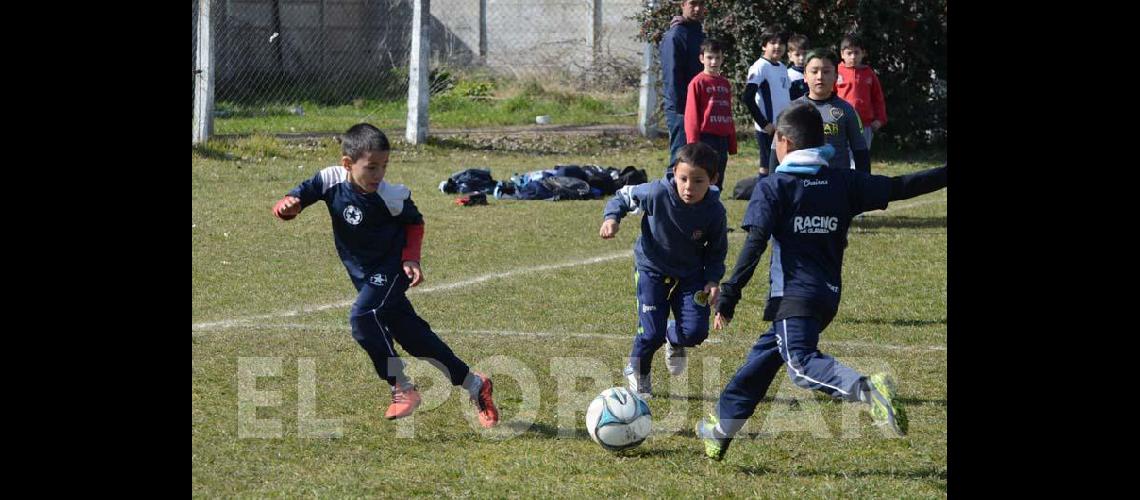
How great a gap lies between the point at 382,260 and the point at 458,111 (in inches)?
592

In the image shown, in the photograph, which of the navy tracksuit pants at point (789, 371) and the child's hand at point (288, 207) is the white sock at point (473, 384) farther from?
the navy tracksuit pants at point (789, 371)

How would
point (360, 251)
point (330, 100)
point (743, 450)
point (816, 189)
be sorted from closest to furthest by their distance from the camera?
point (816, 189), point (743, 450), point (360, 251), point (330, 100)

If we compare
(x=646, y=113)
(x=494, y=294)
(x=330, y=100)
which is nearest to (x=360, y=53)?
(x=330, y=100)

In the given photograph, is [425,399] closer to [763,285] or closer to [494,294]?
[494,294]

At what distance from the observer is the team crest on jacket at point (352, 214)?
6.22 meters

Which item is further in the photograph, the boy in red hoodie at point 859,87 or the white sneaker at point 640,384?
the boy in red hoodie at point 859,87

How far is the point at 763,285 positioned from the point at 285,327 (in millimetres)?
3563

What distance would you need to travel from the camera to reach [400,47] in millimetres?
20234

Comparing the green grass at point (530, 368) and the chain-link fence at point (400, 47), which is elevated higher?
the chain-link fence at point (400, 47)

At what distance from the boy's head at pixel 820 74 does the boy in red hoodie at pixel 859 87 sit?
2464 mm

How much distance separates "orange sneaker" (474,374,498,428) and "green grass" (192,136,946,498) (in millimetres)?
67

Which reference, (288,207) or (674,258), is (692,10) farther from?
(288,207)

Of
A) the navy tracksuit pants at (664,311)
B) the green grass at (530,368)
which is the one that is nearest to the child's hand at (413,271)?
the green grass at (530,368)

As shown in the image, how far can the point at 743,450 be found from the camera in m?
5.86
